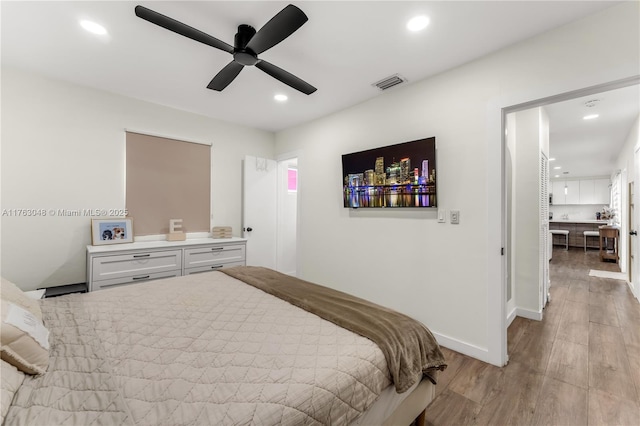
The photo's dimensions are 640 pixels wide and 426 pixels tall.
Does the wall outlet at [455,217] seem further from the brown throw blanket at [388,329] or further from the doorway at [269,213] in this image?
the doorway at [269,213]

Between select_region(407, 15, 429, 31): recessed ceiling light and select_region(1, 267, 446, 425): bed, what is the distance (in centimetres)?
194

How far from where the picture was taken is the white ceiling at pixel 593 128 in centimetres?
318

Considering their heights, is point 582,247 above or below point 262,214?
A: below

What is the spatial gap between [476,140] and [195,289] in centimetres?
259

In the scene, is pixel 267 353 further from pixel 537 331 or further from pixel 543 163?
pixel 543 163

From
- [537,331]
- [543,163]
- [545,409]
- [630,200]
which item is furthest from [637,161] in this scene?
[545,409]

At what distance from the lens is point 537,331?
9.21 ft

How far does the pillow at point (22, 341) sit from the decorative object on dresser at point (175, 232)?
2145 mm

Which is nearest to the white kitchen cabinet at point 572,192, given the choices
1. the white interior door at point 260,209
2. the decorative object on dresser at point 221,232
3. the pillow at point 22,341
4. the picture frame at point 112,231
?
the white interior door at point 260,209

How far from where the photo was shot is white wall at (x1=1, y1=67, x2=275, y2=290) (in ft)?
8.15

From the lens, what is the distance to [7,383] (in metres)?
0.86

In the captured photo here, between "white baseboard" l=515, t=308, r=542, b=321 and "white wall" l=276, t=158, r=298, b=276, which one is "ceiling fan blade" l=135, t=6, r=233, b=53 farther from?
"white baseboard" l=515, t=308, r=542, b=321

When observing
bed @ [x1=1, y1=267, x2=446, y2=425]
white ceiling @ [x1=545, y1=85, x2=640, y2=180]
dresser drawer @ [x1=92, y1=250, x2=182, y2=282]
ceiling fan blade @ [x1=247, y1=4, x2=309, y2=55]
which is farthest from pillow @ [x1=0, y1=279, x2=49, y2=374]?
white ceiling @ [x1=545, y1=85, x2=640, y2=180]

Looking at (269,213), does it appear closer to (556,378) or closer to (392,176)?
(392,176)
